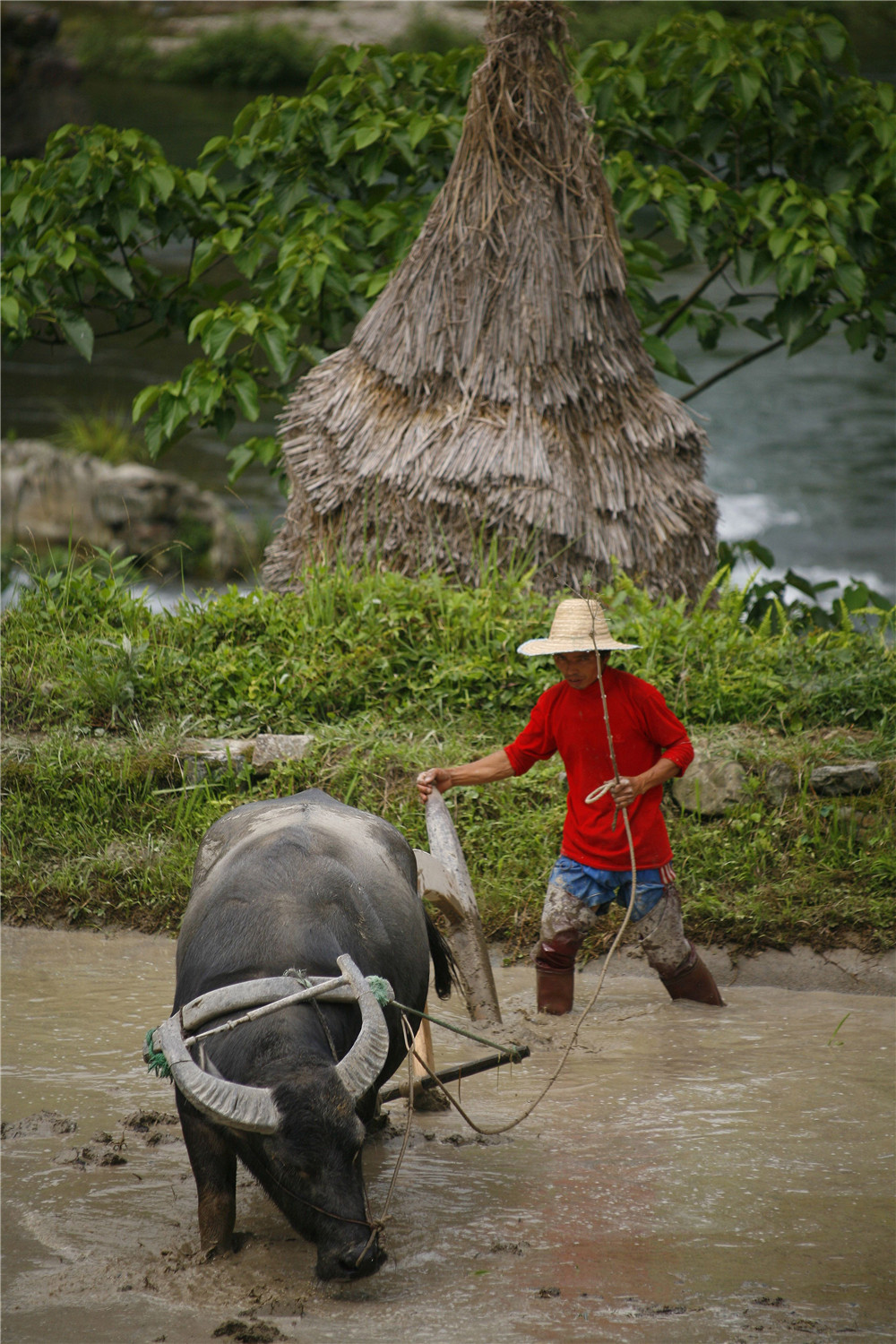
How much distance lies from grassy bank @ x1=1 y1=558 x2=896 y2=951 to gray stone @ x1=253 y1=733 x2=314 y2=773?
3.1 inches

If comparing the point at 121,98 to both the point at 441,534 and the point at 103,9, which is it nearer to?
the point at 103,9

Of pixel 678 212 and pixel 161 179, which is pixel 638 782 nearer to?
pixel 678 212

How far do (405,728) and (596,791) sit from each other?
1.75 m

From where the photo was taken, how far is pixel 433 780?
3.81 meters

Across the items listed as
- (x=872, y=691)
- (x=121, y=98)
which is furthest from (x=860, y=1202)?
(x=121, y=98)

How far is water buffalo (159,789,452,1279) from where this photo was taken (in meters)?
2.29

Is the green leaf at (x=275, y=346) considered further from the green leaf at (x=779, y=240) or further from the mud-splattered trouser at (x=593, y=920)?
the mud-splattered trouser at (x=593, y=920)

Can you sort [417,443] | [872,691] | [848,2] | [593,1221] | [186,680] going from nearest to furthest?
[593,1221], [872,691], [186,680], [417,443], [848,2]

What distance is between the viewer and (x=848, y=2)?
1712 centimetres

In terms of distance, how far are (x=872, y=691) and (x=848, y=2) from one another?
15.6 metres

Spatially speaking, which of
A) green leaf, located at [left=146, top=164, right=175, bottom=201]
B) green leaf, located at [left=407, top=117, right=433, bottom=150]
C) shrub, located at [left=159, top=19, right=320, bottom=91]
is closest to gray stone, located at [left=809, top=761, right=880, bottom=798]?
green leaf, located at [left=407, top=117, right=433, bottom=150]

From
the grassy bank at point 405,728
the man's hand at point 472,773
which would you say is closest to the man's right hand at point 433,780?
the man's hand at point 472,773

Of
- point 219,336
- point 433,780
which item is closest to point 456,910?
point 433,780

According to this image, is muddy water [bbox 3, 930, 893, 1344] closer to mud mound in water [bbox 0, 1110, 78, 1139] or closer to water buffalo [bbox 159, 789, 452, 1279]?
mud mound in water [bbox 0, 1110, 78, 1139]
